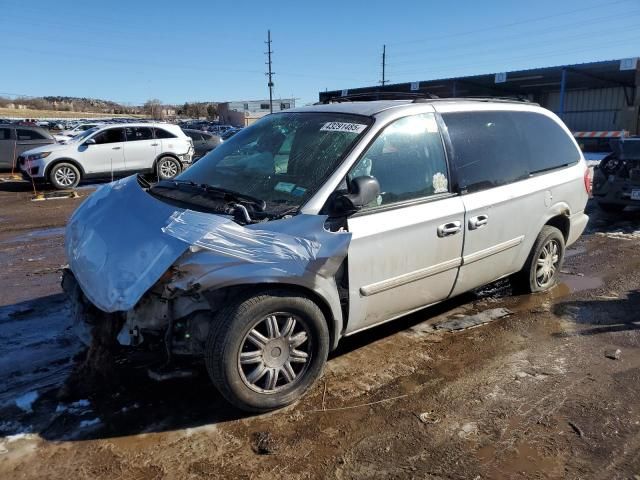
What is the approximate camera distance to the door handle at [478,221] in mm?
4059

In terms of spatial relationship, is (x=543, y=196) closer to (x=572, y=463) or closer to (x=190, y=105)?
(x=572, y=463)

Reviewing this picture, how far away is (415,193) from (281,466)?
2050mm

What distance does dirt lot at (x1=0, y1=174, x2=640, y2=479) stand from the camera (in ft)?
9.09

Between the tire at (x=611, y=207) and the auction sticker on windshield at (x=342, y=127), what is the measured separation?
24.6 feet

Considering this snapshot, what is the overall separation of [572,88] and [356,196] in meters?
31.5

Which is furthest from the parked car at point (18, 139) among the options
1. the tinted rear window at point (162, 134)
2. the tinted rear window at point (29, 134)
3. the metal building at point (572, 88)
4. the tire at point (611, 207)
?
the tire at point (611, 207)

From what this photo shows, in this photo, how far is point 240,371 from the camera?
304 centimetres

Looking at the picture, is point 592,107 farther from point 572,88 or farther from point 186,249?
point 186,249

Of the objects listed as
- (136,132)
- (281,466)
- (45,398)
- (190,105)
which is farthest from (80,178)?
(190,105)

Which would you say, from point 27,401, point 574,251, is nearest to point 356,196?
point 27,401

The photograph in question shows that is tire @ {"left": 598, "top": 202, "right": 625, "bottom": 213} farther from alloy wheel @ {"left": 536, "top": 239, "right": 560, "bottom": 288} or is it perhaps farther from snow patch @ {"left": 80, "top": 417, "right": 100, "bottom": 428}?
snow patch @ {"left": 80, "top": 417, "right": 100, "bottom": 428}

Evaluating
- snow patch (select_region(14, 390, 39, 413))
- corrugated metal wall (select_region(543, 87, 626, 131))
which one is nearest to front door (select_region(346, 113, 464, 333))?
snow patch (select_region(14, 390, 39, 413))

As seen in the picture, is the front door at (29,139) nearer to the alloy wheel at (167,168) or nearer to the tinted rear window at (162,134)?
the tinted rear window at (162,134)

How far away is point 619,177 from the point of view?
9227 millimetres
